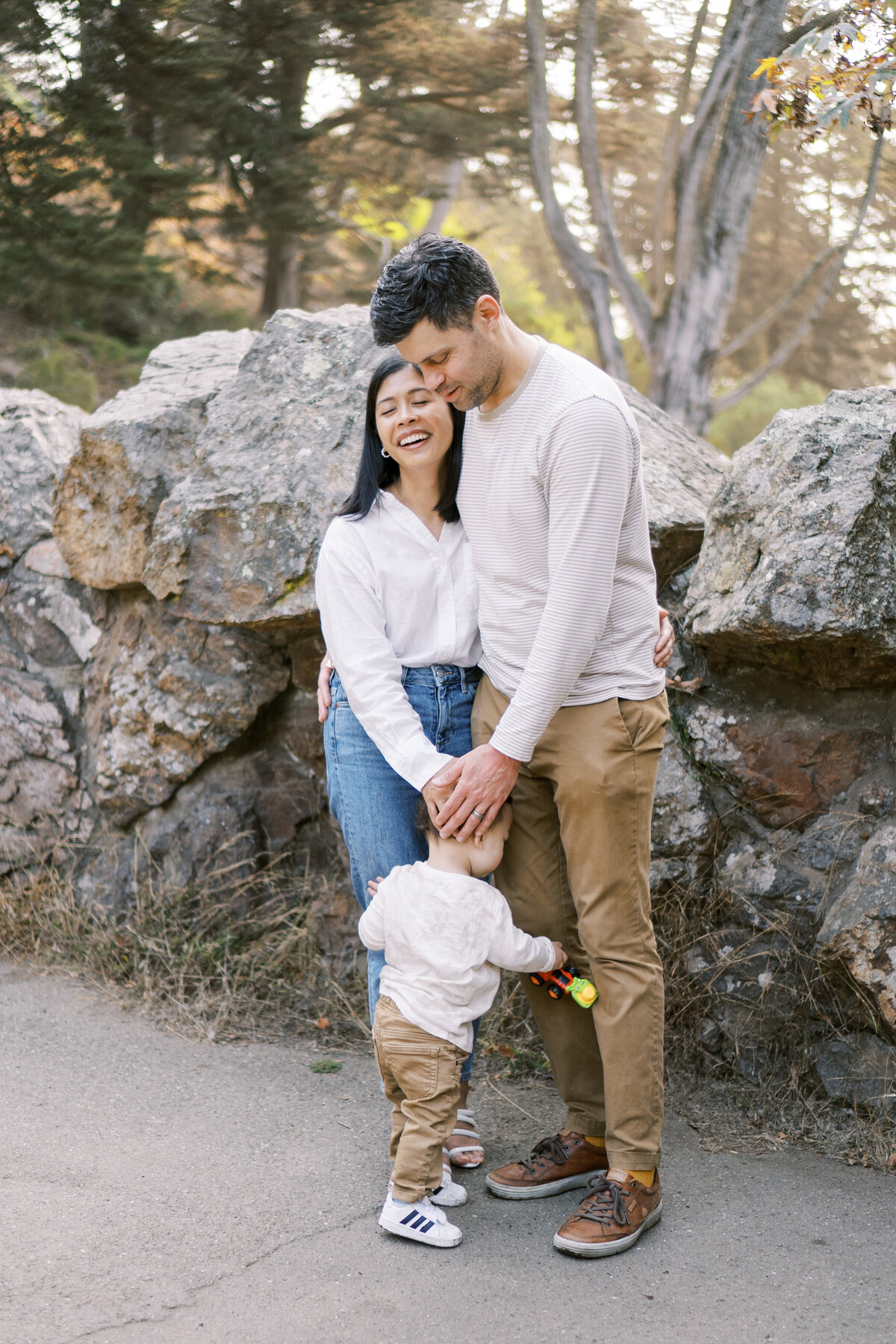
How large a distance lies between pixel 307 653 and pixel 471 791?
147 cm

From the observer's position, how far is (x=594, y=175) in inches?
381

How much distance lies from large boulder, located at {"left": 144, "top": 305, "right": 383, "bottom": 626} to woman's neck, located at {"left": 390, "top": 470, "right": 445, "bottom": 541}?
0.84m

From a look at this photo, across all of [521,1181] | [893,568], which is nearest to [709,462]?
[893,568]

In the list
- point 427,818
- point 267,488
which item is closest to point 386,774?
point 427,818

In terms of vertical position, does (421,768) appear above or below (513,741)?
below

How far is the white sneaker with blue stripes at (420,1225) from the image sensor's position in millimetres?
2227

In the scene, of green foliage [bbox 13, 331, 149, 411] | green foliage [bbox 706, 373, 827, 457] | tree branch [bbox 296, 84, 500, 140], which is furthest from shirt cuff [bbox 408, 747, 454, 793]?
green foliage [bbox 706, 373, 827, 457]

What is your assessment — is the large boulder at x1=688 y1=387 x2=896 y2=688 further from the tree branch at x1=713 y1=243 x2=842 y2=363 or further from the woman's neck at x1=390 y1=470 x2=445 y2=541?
the tree branch at x1=713 y1=243 x2=842 y2=363

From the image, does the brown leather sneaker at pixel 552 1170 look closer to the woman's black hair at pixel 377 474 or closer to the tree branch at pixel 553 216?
the woman's black hair at pixel 377 474

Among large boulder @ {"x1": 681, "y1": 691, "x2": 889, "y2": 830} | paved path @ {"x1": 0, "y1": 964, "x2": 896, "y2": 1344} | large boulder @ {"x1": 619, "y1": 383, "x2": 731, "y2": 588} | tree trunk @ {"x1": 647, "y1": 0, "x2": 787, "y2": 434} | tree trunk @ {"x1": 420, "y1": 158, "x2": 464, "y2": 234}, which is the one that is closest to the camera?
paved path @ {"x1": 0, "y1": 964, "x2": 896, "y2": 1344}

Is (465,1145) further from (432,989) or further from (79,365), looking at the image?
(79,365)

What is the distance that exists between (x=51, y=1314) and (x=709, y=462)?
3189 mm

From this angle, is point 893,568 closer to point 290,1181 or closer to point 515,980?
point 515,980

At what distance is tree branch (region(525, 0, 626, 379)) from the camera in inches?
376
